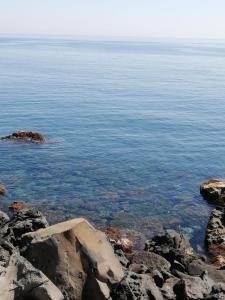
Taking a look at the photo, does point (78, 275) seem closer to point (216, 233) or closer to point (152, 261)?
point (152, 261)

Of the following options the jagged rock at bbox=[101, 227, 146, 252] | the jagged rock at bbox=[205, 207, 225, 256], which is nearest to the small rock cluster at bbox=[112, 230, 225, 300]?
the jagged rock at bbox=[101, 227, 146, 252]

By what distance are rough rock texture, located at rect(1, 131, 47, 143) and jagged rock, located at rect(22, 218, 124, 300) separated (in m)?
43.2

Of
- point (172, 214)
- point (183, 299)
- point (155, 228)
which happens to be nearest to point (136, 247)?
point (155, 228)

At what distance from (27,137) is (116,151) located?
43.5 feet

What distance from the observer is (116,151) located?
6166 cm

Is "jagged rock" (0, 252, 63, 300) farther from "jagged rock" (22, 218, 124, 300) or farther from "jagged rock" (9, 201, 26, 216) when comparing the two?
"jagged rock" (9, 201, 26, 216)

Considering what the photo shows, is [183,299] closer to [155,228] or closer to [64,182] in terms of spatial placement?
[155,228]

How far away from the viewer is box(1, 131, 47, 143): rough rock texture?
210 feet

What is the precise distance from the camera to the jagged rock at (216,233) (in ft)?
118

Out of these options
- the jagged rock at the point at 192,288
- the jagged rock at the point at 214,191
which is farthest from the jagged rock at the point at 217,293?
the jagged rock at the point at 214,191

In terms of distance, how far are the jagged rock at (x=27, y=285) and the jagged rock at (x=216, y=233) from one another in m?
19.0

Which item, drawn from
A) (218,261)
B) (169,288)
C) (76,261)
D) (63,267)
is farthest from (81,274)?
(218,261)

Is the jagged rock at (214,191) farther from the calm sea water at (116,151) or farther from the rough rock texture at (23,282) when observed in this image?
the rough rock texture at (23,282)

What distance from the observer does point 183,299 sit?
22062 mm
